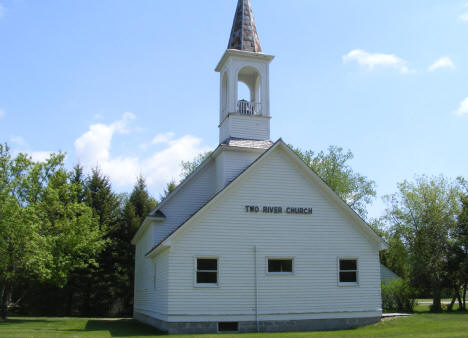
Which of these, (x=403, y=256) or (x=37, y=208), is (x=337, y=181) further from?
(x=37, y=208)

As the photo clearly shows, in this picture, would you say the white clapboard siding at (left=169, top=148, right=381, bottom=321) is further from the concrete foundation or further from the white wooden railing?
the white wooden railing

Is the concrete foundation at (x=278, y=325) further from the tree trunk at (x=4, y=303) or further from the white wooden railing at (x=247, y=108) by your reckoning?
the tree trunk at (x=4, y=303)

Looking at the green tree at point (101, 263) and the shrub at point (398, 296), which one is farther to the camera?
the green tree at point (101, 263)

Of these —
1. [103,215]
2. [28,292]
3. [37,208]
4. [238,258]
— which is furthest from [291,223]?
[28,292]

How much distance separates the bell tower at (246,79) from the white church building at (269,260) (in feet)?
11.0

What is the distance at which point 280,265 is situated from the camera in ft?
66.7

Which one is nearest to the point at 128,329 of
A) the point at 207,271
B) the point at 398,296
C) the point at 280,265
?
the point at 207,271

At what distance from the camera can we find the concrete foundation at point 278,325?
18.5 metres

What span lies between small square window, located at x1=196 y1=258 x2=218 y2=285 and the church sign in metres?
2.71

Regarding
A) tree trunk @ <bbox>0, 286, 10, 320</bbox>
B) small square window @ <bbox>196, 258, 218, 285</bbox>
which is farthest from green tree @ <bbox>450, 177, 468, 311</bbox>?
tree trunk @ <bbox>0, 286, 10, 320</bbox>

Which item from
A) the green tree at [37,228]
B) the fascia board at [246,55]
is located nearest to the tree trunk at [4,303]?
the green tree at [37,228]

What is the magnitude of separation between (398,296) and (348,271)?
1478 cm

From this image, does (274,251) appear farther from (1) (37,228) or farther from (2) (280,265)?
(1) (37,228)

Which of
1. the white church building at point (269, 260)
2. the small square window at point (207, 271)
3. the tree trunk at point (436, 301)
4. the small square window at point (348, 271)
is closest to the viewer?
the white church building at point (269, 260)
